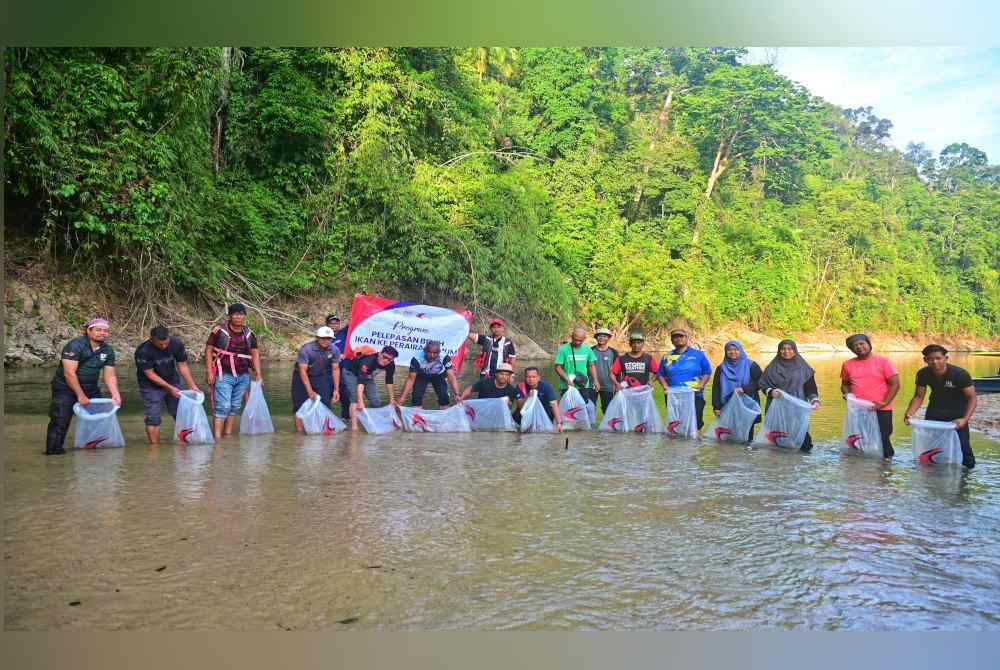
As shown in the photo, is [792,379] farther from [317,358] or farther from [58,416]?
[58,416]

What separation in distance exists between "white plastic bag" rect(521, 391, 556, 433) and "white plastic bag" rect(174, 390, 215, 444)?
2778 mm

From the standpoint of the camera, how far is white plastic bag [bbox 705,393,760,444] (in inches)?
277

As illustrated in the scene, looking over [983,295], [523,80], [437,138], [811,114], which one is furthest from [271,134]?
[983,295]

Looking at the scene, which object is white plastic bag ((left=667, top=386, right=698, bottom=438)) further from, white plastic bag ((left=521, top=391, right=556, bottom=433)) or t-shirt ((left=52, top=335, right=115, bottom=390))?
t-shirt ((left=52, top=335, right=115, bottom=390))

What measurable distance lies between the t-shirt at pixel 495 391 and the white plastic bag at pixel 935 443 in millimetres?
3437

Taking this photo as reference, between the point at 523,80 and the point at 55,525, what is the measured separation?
2276cm

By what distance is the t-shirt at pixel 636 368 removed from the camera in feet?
24.6

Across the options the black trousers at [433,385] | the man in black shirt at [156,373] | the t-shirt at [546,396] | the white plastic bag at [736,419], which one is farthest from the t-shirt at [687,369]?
the man in black shirt at [156,373]

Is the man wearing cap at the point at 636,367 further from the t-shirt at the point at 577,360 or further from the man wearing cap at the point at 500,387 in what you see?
the man wearing cap at the point at 500,387

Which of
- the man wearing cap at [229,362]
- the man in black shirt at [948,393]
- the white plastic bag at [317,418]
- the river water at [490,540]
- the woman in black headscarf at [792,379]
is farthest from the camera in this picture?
the white plastic bag at [317,418]

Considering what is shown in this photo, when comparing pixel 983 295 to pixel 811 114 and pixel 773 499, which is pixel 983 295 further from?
pixel 773 499

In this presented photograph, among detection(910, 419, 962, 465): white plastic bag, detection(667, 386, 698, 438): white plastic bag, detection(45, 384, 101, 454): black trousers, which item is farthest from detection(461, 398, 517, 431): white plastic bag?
detection(910, 419, 962, 465): white plastic bag

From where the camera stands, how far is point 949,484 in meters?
5.29
